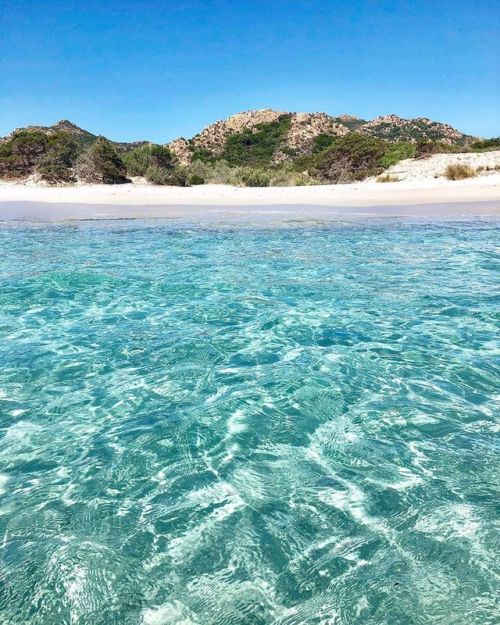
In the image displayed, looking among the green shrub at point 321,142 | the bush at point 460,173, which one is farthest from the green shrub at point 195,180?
the green shrub at point 321,142

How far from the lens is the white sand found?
61.7 feet

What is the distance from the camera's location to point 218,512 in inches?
106

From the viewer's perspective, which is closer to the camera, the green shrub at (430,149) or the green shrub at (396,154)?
the green shrub at (430,149)

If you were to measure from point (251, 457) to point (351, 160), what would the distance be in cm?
3582

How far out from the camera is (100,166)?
30906mm

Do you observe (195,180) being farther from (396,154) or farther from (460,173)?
(460,173)

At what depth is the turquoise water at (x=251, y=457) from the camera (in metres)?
2.17

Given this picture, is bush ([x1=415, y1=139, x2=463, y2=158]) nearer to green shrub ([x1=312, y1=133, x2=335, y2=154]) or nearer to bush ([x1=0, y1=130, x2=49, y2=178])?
bush ([x1=0, y1=130, x2=49, y2=178])

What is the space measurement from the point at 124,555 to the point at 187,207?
20562mm

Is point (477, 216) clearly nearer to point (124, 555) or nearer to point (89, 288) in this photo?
point (89, 288)

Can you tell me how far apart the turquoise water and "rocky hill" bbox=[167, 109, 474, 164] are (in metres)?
56.0

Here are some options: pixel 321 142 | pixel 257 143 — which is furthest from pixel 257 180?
pixel 257 143

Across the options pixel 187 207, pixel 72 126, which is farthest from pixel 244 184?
pixel 72 126

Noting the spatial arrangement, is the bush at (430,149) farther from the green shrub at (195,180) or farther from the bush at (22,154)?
the bush at (22,154)
